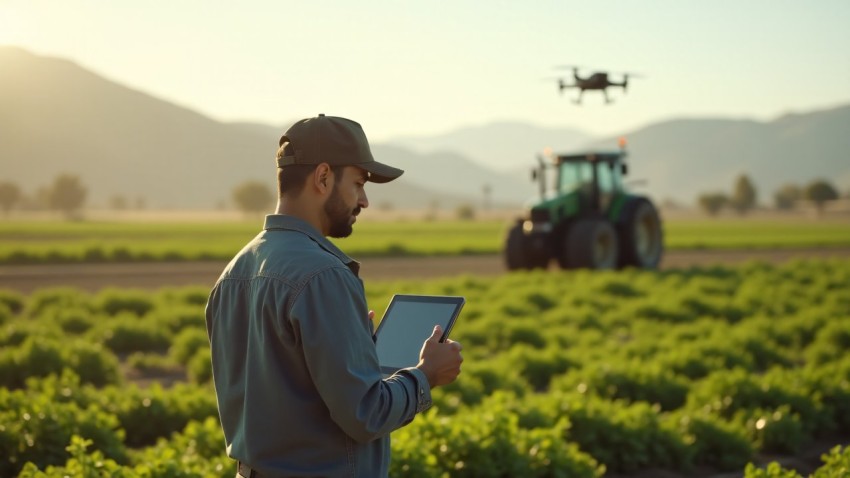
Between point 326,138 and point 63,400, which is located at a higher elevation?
point 326,138

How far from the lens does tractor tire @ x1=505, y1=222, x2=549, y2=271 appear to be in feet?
78.3

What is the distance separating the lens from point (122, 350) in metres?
14.3

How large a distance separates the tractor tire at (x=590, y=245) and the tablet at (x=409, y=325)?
19834 millimetres

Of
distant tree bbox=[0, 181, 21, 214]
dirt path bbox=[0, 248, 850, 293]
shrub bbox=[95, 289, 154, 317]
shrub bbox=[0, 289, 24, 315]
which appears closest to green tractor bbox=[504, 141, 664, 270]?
dirt path bbox=[0, 248, 850, 293]

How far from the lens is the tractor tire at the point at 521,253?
2386cm

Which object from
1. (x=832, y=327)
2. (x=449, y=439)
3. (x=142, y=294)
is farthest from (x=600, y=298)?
(x=449, y=439)

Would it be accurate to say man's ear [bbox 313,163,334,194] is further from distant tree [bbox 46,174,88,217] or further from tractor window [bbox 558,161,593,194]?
distant tree [bbox 46,174,88,217]

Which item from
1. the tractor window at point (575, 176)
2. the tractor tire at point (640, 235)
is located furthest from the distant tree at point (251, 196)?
the tractor window at point (575, 176)

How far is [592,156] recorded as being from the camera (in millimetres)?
24453

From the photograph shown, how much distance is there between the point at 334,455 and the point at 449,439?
336cm

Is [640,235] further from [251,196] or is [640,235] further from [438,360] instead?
[251,196]

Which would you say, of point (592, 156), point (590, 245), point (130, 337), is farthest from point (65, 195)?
point (130, 337)

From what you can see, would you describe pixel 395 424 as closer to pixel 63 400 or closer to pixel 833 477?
pixel 833 477

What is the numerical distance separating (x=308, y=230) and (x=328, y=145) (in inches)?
10.7
